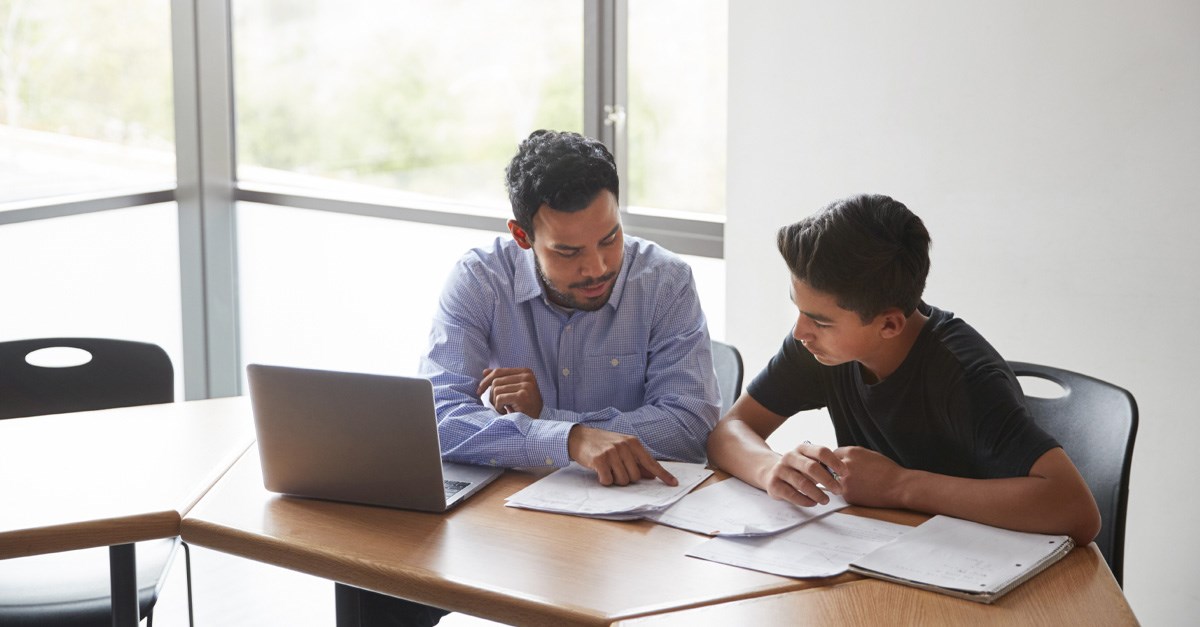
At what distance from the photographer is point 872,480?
1789 millimetres

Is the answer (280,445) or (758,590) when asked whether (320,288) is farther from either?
(758,590)

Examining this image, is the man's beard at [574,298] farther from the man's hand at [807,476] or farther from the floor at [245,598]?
the floor at [245,598]

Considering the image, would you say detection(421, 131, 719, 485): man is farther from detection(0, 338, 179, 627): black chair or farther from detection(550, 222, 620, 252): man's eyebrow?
detection(0, 338, 179, 627): black chair

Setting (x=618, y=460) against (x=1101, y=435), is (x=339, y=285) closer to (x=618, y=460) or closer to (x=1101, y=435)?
(x=618, y=460)

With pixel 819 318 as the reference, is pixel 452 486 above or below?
below

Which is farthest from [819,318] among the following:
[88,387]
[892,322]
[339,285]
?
[339,285]

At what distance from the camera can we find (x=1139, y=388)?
269cm

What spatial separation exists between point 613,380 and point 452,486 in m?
0.46

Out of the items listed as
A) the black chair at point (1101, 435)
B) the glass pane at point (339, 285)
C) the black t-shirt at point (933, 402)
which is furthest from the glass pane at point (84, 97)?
the black chair at point (1101, 435)

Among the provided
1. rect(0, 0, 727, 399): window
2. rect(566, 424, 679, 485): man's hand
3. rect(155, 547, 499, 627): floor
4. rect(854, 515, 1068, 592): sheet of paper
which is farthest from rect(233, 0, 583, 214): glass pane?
rect(854, 515, 1068, 592): sheet of paper

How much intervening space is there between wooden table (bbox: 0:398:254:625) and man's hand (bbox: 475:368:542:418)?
447 mm

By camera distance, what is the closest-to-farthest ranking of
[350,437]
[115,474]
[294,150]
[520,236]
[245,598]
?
[350,437] < [115,474] < [520,236] < [245,598] < [294,150]

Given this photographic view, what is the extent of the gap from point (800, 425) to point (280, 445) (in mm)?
1726

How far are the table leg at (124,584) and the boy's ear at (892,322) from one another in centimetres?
121
